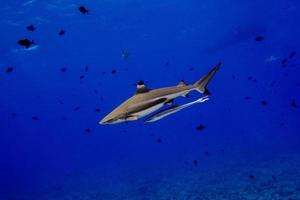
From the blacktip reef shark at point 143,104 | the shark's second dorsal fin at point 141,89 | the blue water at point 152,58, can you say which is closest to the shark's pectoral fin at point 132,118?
the blacktip reef shark at point 143,104

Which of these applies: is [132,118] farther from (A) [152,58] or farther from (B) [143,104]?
(A) [152,58]

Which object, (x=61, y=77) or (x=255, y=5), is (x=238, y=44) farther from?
(x=61, y=77)

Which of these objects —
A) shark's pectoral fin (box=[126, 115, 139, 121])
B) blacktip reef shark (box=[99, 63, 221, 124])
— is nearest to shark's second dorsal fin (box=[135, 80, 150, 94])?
blacktip reef shark (box=[99, 63, 221, 124])

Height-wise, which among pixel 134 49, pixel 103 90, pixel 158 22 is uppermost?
pixel 103 90

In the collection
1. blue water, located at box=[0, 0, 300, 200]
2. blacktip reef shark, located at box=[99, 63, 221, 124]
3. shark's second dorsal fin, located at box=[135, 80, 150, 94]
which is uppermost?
blue water, located at box=[0, 0, 300, 200]

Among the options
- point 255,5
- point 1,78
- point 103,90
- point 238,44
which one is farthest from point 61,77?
point 255,5

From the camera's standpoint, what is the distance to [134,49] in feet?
142

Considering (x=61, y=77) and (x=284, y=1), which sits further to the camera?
(x=61, y=77)

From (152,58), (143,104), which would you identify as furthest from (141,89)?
(152,58)

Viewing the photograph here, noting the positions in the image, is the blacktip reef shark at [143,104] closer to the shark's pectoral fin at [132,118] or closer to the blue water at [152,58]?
the shark's pectoral fin at [132,118]

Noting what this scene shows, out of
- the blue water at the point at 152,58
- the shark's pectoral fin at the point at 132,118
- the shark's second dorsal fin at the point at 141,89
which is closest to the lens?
the shark's pectoral fin at the point at 132,118

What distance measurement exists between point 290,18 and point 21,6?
26.7 meters

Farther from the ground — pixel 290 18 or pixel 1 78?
pixel 1 78

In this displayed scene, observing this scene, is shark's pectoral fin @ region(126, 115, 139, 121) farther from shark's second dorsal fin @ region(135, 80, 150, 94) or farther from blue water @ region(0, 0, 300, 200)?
blue water @ region(0, 0, 300, 200)
